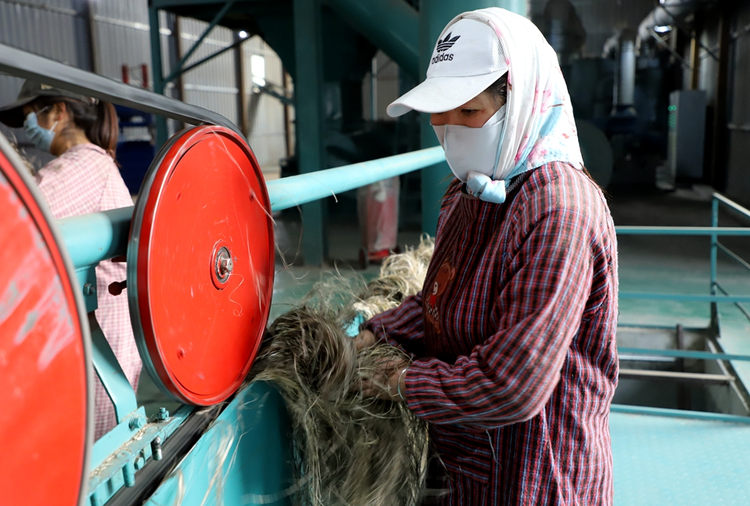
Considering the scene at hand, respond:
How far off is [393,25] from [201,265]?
13.1 ft

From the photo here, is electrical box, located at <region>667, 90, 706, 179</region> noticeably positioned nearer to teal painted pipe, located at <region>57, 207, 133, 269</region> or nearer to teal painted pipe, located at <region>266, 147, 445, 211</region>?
teal painted pipe, located at <region>266, 147, 445, 211</region>

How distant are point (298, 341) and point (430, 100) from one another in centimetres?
42

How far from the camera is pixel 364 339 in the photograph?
1132 mm

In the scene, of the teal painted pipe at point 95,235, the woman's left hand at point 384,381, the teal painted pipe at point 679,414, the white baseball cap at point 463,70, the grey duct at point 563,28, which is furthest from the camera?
the grey duct at point 563,28

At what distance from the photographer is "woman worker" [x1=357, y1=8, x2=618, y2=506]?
0.79m

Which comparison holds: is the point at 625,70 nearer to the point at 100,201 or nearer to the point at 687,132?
the point at 687,132

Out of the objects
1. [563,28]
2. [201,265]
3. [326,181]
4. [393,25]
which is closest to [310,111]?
[393,25]

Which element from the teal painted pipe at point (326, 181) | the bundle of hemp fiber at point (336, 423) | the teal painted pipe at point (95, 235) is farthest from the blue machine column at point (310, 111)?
the teal painted pipe at point (95, 235)

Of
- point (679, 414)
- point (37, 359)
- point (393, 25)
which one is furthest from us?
point (393, 25)

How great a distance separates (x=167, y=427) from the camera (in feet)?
2.38

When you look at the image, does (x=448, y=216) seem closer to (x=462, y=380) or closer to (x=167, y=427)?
(x=462, y=380)

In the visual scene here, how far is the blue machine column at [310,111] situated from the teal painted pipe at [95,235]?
5503mm

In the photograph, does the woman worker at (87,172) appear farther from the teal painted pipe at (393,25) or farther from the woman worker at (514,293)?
the teal painted pipe at (393,25)

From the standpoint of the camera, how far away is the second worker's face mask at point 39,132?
2.07 meters
